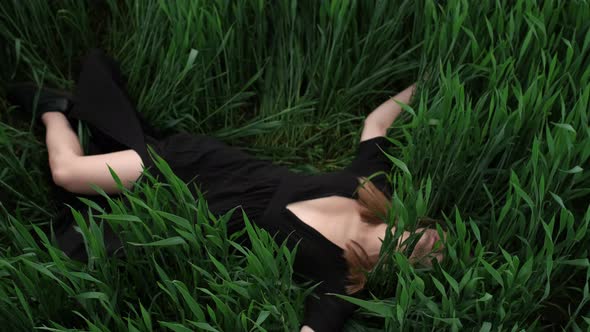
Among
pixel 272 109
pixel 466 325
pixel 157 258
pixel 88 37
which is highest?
pixel 88 37

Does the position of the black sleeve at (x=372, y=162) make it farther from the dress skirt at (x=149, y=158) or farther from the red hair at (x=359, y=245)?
the dress skirt at (x=149, y=158)

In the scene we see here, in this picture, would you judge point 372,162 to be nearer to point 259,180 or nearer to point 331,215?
point 331,215

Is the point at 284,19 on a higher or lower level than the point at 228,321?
higher

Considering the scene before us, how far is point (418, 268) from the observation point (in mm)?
1155

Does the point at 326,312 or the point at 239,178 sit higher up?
the point at 239,178

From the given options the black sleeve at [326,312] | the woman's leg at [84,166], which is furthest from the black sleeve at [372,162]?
the woman's leg at [84,166]

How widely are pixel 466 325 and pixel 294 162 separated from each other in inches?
27.6

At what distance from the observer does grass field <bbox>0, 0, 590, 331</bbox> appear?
1029 mm

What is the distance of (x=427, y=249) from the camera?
3.89ft

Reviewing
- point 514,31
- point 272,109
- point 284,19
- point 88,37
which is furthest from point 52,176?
point 514,31

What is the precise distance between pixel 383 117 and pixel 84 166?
0.81 metres

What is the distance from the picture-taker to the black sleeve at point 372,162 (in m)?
1.30

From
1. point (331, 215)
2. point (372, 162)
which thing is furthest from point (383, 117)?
point (331, 215)

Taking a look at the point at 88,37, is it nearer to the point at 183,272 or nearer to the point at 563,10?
the point at 183,272
